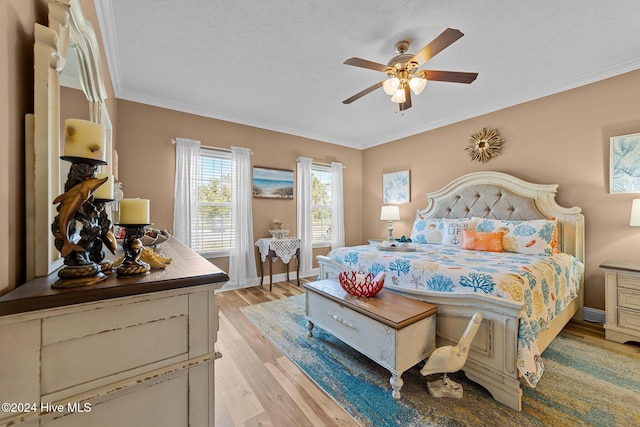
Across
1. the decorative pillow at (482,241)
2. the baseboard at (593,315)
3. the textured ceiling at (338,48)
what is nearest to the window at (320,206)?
the textured ceiling at (338,48)

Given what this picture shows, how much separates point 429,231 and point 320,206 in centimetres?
208

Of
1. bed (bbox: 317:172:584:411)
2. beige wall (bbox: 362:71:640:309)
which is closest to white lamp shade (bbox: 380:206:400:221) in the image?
bed (bbox: 317:172:584:411)

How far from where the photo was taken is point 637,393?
1700mm

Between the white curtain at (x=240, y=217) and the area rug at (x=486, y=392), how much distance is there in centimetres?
182

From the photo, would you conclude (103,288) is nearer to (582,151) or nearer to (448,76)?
(448,76)

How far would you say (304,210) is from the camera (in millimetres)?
4656

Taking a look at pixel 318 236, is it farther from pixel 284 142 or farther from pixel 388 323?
pixel 388 323

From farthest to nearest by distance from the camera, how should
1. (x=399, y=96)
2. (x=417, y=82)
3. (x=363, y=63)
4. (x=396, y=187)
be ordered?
(x=396, y=187) < (x=399, y=96) < (x=417, y=82) < (x=363, y=63)

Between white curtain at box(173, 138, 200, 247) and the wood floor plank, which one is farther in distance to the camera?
white curtain at box(173, 138, 200, 247)

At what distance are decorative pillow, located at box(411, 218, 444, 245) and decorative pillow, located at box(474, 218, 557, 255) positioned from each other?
0.67m

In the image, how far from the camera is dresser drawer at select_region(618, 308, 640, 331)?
7.42ft

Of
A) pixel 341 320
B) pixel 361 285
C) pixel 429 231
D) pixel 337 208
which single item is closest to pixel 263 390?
pixel 341 320

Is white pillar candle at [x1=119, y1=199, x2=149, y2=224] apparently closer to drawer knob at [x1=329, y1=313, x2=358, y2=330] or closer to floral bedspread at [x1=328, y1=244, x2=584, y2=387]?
drawer knob at [x1=329, y1=313, x2=358, y2=330]

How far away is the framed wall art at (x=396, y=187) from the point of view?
468 centimetres
